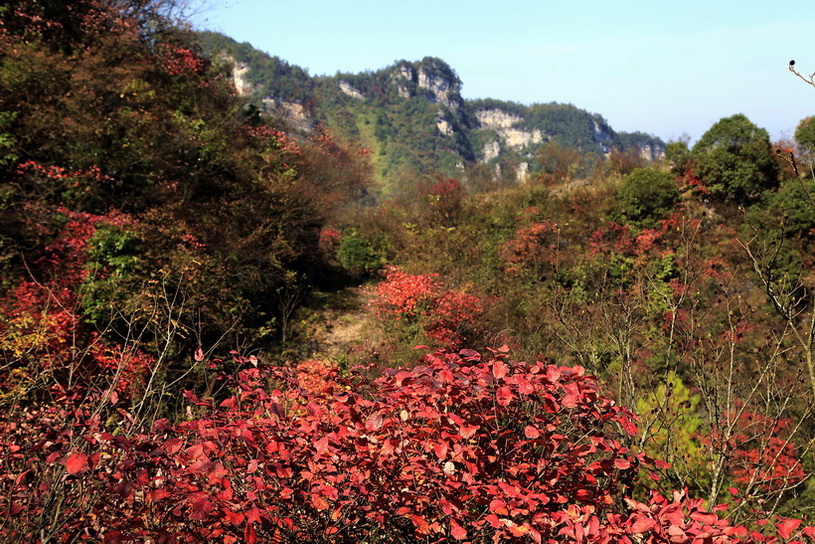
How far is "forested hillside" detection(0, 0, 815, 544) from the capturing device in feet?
9.18

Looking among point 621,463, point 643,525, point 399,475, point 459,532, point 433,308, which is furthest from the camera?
point 433,308

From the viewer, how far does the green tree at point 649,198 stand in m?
15.5

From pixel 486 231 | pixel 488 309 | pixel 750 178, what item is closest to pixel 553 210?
pixel 486 231

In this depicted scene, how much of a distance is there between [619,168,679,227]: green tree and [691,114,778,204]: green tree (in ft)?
4.05

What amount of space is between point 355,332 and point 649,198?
34.9 ft

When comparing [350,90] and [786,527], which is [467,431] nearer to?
[786,527]

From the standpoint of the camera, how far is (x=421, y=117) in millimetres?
104625

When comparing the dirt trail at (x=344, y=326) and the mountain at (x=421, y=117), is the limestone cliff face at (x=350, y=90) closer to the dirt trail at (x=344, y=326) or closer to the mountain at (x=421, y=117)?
the mountain at (x=421, y=117)

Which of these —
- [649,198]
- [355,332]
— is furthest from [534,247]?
[355,332]

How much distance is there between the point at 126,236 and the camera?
932 centimetres

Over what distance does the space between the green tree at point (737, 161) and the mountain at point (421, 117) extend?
42285mm

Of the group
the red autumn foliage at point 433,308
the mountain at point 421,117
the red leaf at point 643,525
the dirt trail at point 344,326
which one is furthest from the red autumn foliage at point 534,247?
the mountain at point 421,117

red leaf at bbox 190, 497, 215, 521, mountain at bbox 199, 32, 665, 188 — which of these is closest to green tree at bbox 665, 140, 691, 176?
red leaf at bbox 190, 497, 215, 521

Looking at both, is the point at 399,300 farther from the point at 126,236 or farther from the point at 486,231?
the point at 486,231
